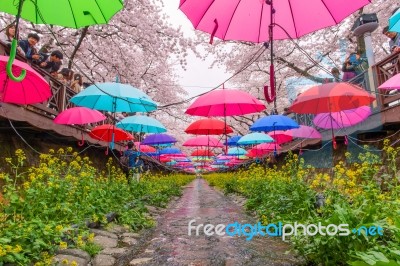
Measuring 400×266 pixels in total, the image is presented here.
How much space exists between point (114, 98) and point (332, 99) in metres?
5.56

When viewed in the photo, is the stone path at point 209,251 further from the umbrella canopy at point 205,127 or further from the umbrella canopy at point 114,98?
the umbrella canopy at point 205,127

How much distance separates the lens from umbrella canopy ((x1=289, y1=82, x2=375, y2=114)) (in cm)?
671

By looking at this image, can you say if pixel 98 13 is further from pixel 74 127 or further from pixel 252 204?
pixel 74 127

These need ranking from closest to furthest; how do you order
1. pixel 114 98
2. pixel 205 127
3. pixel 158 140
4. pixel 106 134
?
pixel 114 98 → pixel 106 134 → pixel 205 127 → pixel 158 140

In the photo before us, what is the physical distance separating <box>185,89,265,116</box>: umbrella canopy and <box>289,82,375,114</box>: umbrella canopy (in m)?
1.08

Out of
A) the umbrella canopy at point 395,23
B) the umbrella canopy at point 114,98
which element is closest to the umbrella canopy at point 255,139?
the umbrella canopy at point 114,98

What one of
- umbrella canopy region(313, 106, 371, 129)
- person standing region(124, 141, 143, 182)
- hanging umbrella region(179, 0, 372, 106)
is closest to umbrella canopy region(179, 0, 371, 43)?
hanging umbrella region(179, 0, 372, 106)

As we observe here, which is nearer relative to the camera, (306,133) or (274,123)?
(274,123)

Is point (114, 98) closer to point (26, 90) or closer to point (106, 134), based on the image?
point (106, 134)

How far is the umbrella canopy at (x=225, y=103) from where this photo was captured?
705cm

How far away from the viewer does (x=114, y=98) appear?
8266mm

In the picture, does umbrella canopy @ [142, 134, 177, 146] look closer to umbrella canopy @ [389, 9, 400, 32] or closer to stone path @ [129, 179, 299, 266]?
stone path @ [129, 179, 299, 266]

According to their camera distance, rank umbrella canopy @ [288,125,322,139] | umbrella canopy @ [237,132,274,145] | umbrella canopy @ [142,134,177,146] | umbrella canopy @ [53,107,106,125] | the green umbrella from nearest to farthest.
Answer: the green umbrella, umbrella canopy @ [53,107,106,125], umbrella canopy @ [288,125,322,139], umbrella canopy @ [237,132,274,145], umbrella canopy @ [142,134,177,146]

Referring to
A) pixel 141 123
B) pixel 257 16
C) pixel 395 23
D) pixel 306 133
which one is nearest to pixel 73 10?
pixel 257 16
